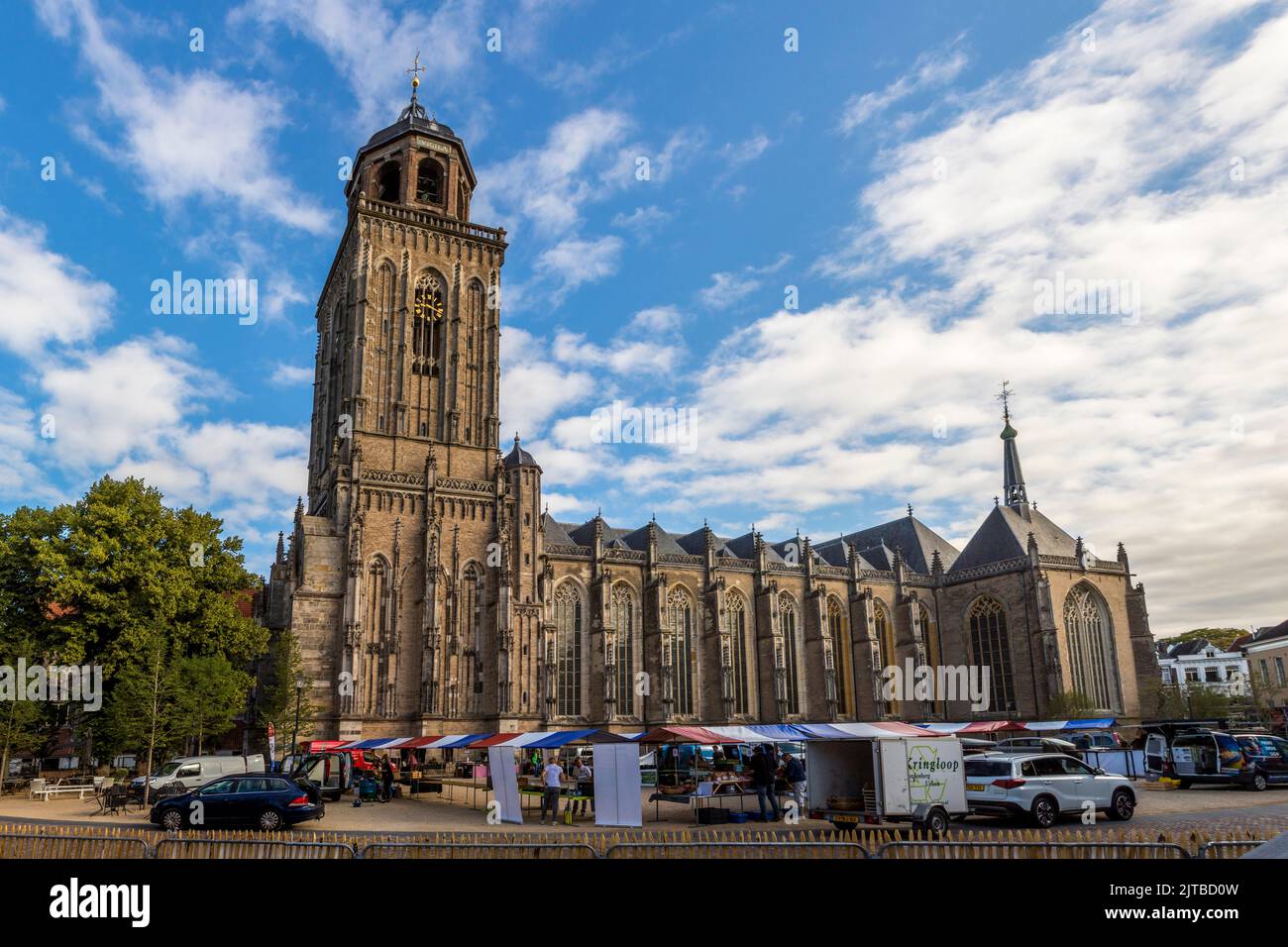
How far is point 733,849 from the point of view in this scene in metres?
8.80

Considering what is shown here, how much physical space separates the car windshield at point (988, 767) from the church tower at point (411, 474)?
2728 centimetres

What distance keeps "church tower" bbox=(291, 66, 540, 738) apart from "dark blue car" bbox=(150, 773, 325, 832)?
19.3 meters

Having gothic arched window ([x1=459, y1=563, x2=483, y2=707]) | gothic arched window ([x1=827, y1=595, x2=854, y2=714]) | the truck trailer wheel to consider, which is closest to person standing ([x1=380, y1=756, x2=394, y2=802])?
gothic arched window ([x1=459, y1=563, x2=483, y2=707])

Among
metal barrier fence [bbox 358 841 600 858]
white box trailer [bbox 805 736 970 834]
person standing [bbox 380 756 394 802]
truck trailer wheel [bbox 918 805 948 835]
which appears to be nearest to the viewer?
metal barrier fence [bbox 358 841 600 858]

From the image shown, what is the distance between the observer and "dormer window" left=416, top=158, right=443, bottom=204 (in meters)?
51.8

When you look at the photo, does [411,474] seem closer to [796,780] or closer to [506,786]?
[506,786]

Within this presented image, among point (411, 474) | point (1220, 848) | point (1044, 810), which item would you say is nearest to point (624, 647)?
point (411, 474)

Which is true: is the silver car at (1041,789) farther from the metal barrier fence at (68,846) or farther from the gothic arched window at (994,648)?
the gothic arched window at (994,648)

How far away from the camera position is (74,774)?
3588 centimetres

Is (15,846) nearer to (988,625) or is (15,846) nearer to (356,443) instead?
(356,443)

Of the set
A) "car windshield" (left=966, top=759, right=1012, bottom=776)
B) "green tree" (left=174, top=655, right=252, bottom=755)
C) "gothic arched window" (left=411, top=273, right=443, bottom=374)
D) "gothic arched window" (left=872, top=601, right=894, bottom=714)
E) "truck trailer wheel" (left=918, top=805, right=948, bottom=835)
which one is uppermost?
"gothic arched window" (left=411, top=273, right=443, bottom=374)

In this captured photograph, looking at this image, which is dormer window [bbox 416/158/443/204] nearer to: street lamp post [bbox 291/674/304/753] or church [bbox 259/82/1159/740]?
church [bbox 259/82/1159/740]
